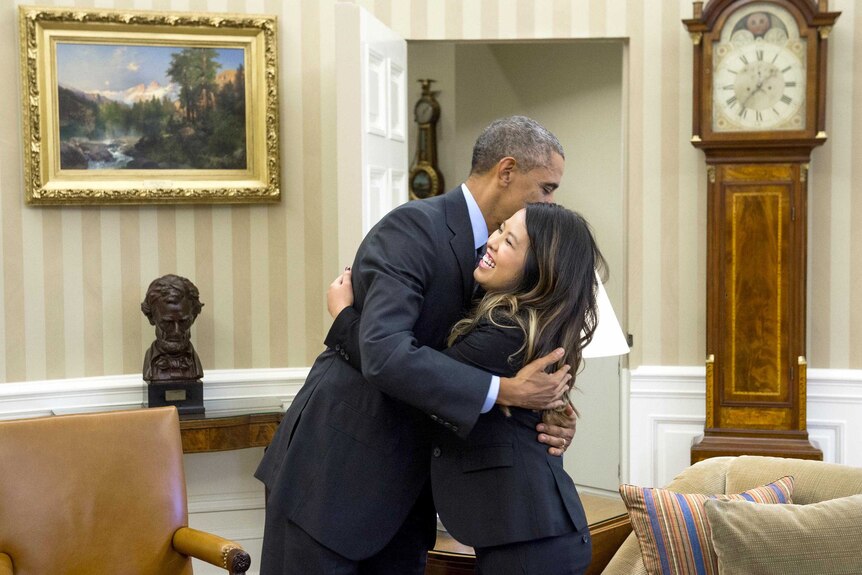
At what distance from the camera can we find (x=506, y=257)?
6.19ft

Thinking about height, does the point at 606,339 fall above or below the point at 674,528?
above

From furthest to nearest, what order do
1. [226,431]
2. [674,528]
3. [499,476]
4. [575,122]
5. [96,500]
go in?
[575,122]
[226,431]
[96,500]
[674,528]
[499,476]

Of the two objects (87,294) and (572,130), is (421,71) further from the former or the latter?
(87,294)

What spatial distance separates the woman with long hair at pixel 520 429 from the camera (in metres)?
1.79

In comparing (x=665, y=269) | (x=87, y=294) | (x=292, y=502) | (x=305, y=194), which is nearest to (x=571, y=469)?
(x=665, y=269)

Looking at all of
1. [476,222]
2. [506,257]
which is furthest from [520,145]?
[506,257]

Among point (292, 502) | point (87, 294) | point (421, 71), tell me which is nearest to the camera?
point (292, 502)

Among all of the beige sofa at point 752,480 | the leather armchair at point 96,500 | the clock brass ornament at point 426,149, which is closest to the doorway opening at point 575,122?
the clock brass ornament at point 426,149

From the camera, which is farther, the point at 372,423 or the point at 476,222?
the point at 476,222

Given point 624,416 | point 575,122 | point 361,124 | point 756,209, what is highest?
point 575,122

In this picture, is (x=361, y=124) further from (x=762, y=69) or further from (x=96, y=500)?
(x=762, y=69)

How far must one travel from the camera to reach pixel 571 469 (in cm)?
556

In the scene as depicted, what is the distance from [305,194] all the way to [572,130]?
2075mm

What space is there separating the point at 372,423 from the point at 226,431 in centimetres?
187
